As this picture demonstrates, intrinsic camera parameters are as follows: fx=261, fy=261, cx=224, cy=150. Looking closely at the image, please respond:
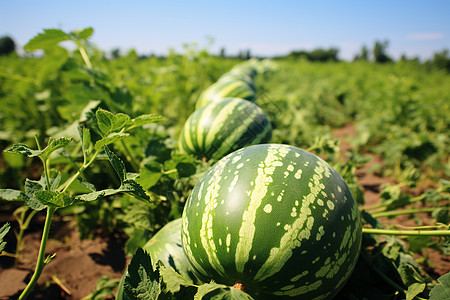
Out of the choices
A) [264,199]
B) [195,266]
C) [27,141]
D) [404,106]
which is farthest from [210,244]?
[404,106]

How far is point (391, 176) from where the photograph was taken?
12.3ft

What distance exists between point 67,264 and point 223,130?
5.07 feet

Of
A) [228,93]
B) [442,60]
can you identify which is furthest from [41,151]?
[442,60]

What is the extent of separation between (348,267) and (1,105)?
4.70 meters

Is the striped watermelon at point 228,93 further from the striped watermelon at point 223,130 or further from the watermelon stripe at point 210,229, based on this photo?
the watermelon stripe at point 210,229

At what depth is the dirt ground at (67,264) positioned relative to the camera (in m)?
1.74

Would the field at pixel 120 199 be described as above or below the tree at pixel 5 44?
below

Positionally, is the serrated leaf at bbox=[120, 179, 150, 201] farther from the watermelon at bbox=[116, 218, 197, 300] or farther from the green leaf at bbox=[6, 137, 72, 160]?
the watermelon at bbox=[116, 218, 197, 300]

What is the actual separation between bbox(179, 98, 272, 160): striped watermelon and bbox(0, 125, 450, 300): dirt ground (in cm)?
103

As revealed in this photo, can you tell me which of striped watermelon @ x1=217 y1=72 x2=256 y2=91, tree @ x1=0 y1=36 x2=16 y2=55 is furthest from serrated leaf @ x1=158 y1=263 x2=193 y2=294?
tree @ x1=0 y1=36 x2=16 y2=55

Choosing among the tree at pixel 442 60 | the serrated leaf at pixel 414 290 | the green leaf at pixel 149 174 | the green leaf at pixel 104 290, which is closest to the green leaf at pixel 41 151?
the green leaf at pixel 149 174

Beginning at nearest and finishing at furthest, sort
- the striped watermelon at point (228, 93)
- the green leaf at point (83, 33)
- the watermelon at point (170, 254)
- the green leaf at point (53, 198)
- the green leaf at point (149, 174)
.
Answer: the green leaf at point (53, 198)
the watermelon at point (170, 254)
the green leaf at point (149, 174)
the green leaf at point (83, 33)
the striped watermelon at point (228, 93)

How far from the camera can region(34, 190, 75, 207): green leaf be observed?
89cm

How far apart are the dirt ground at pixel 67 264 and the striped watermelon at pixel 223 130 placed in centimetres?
103
